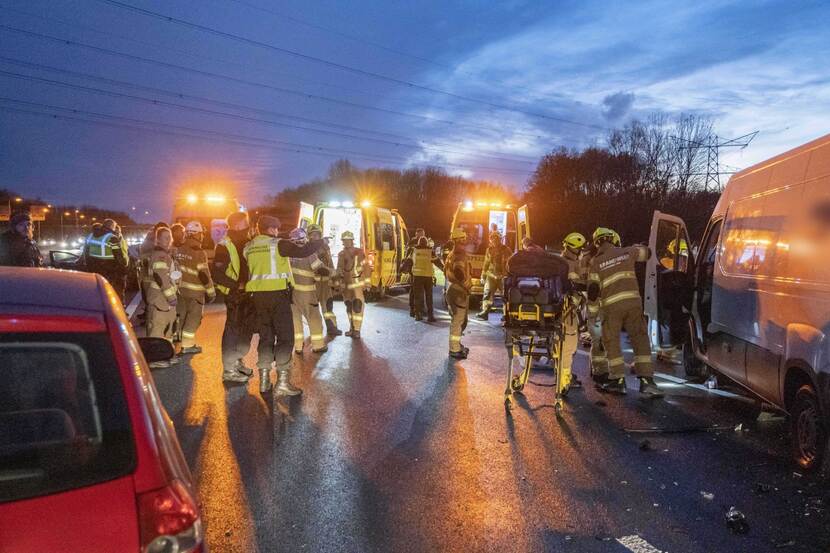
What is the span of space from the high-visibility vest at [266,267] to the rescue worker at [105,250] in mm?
4498

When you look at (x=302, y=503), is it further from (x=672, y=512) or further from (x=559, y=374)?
(x=559, y=374)

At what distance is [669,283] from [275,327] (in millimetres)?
4986

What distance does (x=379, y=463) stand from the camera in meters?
4.97

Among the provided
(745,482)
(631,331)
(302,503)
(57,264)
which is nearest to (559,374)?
(631,331)

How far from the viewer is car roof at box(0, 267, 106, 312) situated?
79.3 inches

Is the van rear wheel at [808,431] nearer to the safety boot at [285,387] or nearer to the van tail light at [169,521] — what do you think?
the van tail light at [169,521]

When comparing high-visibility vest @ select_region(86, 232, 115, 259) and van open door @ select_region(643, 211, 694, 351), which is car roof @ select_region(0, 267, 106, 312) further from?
high-visibility vest @ select_region(86, 232, 115, 259)

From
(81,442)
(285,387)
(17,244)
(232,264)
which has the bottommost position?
(285,387)

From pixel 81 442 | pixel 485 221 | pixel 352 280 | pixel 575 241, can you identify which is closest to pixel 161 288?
pixel 352 280

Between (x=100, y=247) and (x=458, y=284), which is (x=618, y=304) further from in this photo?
(x=100, y=247)

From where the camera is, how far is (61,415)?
6.51 ft

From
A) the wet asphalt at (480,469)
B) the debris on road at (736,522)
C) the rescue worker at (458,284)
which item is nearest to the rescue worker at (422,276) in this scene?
the rescue worker at (458,284)

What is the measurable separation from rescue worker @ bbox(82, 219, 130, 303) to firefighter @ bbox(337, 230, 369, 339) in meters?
3.49

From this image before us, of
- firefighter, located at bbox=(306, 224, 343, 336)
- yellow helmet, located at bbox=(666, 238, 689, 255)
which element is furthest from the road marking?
firefighter, located at bbox=(306, 224, 343, 336)
